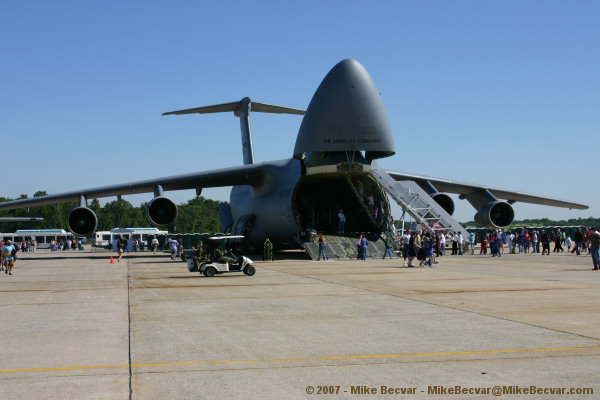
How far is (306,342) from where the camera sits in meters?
8.43

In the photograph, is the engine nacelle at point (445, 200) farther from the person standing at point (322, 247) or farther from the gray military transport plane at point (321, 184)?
the person standing at point (322, 247)

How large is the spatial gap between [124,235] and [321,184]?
35998 millimetres

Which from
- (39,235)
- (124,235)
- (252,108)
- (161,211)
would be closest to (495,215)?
(252,108)

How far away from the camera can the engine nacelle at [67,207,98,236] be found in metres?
30.5

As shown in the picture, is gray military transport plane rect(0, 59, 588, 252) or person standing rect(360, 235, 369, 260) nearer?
gray military transport plane rect(0, 59, 588, 252)

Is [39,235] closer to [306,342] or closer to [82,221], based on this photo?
[82,221]

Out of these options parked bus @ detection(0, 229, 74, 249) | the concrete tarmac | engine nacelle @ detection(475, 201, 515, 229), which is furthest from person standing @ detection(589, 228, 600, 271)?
parked bus @ detection(0, 229, 74, 249)

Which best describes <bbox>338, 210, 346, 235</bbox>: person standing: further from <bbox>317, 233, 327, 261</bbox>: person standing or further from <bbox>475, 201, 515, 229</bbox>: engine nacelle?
<bbox>475, 201, 515, 229</bbox>: engine nacelle

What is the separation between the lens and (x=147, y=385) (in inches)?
245

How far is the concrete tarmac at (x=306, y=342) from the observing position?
20.0 feet

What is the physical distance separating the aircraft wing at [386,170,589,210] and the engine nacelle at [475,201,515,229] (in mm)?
1341

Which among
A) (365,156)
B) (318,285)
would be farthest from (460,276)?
(365,156)

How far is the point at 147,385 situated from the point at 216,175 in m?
24.8

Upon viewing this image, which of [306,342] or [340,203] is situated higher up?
[340,203]
